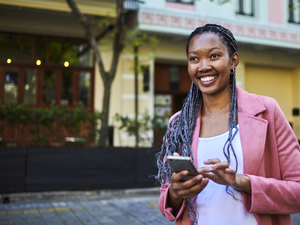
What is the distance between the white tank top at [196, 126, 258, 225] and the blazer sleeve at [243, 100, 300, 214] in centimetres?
6

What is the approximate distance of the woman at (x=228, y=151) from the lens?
1467 mm

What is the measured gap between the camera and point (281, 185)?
4.86 feet

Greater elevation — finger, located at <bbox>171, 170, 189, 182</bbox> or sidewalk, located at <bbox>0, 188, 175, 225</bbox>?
finger, located at <bbox>171, 170, 189, 182</bbox>

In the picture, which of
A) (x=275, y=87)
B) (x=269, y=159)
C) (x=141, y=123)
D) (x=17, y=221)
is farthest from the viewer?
(x=275, y=87)

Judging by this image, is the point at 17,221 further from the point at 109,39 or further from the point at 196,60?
the point at 109,39

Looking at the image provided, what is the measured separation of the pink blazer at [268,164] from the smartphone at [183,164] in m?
0.31

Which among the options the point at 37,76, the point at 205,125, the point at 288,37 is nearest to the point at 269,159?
the point at 205,125

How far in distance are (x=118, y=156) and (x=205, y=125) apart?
5913 mm

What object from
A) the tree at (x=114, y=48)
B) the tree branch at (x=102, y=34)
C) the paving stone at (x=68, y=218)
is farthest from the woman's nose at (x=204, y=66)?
the tree branch at (x=102, y=34)

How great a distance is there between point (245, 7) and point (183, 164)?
A: 1353cm

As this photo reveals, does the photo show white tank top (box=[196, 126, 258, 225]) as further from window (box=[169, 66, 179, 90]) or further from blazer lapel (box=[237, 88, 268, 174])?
window (box=[169, 66, 179, 90])

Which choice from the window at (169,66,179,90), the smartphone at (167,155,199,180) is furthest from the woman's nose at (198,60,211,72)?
the window at (169,66,179,90)

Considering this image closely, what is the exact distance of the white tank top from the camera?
1555 mm

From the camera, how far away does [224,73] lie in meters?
1.67
